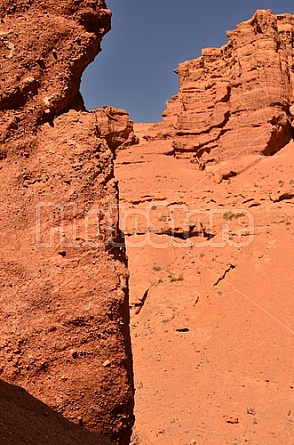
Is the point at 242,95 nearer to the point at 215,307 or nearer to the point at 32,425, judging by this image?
the point at 215,307

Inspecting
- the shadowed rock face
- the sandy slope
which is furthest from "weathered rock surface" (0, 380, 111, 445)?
the sandy slope

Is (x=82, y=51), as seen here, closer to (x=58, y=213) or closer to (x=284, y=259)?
(x=58, y=213)

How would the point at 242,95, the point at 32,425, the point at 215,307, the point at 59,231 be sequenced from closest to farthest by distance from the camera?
A: the point at 32,425 < the point at 59,231 < the point at 215,307 < the point at 242,95

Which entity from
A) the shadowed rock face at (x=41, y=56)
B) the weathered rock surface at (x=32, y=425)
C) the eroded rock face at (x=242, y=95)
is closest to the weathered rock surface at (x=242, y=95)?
the eroded rock face at (x=242, y=95)

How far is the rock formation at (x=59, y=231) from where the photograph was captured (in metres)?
4.04

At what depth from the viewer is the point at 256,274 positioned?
18016 mm

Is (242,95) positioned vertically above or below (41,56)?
above

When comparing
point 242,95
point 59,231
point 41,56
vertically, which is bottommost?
point 59,231

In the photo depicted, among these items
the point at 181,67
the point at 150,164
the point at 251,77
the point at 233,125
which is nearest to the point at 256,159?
the point at 233,125

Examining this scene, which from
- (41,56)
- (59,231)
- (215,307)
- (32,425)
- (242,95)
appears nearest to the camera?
(32,425)

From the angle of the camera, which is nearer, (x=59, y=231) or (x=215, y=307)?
(x=59, y=231)

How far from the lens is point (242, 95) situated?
28891 millimetres

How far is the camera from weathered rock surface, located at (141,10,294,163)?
1088 inches

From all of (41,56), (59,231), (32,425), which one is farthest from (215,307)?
(32,425)
